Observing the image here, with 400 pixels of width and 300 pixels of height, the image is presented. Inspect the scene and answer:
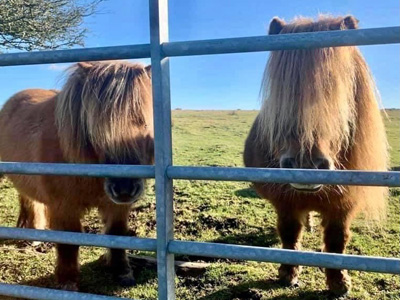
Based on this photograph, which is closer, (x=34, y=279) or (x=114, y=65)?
(x=114, y=65)

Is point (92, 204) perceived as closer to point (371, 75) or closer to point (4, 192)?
point (371, 75)

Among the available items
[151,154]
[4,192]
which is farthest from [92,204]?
[4,192]

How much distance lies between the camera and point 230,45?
1268 millimetres

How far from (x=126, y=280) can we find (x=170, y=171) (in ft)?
6.93

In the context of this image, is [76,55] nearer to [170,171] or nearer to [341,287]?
[170,171]

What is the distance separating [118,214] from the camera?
10.4 feet

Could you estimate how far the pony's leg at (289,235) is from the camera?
121 inches

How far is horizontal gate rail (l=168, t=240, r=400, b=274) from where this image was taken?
3.84 feet

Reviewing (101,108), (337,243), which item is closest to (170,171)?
(101,108)

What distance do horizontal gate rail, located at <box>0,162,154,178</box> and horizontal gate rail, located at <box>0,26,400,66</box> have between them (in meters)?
0.41

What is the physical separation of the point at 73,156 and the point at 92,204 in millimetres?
431

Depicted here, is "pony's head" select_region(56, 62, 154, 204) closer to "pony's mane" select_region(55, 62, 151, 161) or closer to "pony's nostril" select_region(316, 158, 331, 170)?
"pony's mane" select_region(55, 62, 151, 161)

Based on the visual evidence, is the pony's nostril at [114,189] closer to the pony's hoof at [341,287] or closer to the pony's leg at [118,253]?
the pony's leg at [118,253]

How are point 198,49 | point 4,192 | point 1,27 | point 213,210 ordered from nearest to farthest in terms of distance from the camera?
1. point 198,49
2. point 213,210
3. point 1,27
4. point 4,192
